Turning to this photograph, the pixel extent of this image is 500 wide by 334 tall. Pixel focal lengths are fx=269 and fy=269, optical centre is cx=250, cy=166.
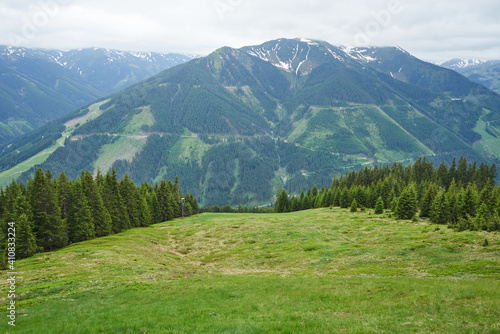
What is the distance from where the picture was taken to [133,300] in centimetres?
2705

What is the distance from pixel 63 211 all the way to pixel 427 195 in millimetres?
99063

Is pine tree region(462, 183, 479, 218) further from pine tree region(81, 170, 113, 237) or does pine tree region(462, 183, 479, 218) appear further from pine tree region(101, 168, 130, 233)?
pine tree region(101, 168, 130, 233)

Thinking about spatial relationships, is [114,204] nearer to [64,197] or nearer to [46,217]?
[64,197]

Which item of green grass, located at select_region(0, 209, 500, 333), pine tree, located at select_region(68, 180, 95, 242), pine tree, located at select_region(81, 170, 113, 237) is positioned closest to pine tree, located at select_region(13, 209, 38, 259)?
green grass, located at select_region(0, 209, 500, 333)

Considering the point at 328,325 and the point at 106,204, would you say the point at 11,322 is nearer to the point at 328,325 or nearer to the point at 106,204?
the point at 328,325

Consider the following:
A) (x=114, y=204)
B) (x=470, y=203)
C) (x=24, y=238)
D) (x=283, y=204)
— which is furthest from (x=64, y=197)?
(x=283, y=204)

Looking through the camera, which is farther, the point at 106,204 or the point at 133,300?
the point at 106,204

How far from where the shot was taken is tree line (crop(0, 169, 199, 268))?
55.5m

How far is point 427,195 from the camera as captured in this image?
78.1 m

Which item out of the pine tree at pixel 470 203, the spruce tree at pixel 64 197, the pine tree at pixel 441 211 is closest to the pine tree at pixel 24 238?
the spruce tree at pixel 64 197

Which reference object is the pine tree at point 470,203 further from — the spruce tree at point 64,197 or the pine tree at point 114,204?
the spruce tree at point 64,197

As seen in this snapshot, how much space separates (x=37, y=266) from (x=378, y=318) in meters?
50.2

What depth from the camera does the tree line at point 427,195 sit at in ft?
220

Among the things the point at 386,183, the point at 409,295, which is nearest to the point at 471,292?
the point at 409,295
